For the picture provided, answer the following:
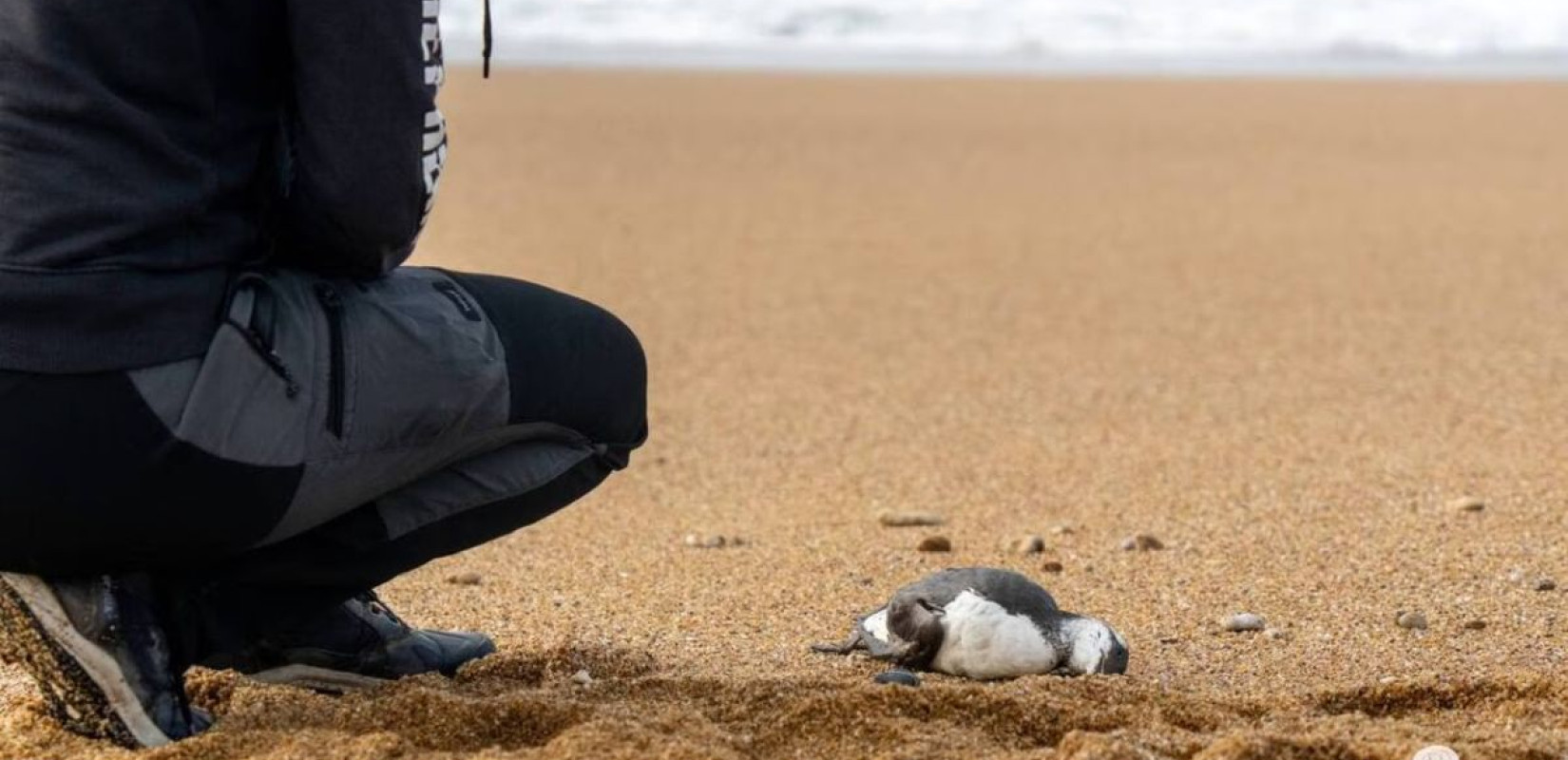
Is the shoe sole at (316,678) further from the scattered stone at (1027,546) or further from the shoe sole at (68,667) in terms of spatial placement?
the scattered stone at (1027,546)

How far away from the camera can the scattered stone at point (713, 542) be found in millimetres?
4781

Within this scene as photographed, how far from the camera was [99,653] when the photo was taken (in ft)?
9.43

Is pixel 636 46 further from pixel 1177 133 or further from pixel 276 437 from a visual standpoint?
pixel 276 437

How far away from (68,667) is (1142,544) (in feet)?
8.08

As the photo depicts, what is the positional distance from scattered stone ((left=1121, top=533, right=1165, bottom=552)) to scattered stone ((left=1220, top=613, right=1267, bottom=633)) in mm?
740

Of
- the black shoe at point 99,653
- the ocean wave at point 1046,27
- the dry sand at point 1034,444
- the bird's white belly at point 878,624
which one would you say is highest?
the black shoe at point 99,653

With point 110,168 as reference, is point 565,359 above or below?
below

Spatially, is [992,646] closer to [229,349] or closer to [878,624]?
[878,624]

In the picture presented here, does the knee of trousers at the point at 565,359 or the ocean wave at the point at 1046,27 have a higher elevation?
the knee of trousers at the point at 565,359

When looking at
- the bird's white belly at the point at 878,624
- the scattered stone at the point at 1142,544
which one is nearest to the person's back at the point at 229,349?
the bird's white belly at the point at 878,624

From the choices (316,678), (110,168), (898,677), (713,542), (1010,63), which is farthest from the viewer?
(1010,63)

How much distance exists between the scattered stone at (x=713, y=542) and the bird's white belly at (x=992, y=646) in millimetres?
1384

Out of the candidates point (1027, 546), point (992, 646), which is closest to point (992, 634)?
point (992, 646)

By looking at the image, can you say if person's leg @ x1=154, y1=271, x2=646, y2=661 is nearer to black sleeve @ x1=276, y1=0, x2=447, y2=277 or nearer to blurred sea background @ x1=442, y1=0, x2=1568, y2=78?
black sleeve @ x1=276, y1=0, x2=447, y2=277
